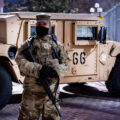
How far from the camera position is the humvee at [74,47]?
7.14m

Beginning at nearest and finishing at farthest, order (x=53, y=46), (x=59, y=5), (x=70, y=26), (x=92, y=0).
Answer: (x=53, y=46), (x=70, y=26), (x=59, y=5), (x=92, y=0)

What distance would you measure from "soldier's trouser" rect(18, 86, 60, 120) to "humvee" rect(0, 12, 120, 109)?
2.59m

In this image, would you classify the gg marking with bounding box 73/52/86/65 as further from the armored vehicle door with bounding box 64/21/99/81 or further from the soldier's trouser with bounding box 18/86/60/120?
the soldier's trouser with bounding box 18/86/60/120

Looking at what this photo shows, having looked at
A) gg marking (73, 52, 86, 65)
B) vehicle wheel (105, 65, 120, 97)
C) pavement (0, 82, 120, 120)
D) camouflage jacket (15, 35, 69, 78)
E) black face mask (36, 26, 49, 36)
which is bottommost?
pavement (0, 82, 120, 120)

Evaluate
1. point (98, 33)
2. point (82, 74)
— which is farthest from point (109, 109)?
point (98, 33)

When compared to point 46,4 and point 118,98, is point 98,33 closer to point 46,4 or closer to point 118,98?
point 118,98

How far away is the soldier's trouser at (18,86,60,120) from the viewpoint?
4.30m

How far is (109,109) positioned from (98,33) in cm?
177

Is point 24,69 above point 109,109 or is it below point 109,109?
above

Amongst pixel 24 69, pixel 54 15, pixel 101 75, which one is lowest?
pixel 101 75

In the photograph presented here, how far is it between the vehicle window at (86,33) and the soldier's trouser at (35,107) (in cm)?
380

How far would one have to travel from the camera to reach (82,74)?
8.07 meters

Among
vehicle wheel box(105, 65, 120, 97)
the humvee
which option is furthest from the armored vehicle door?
vehicle wheel box(105, 65, 120, 97)

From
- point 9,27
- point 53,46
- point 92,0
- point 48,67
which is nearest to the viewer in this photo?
point 48,67
